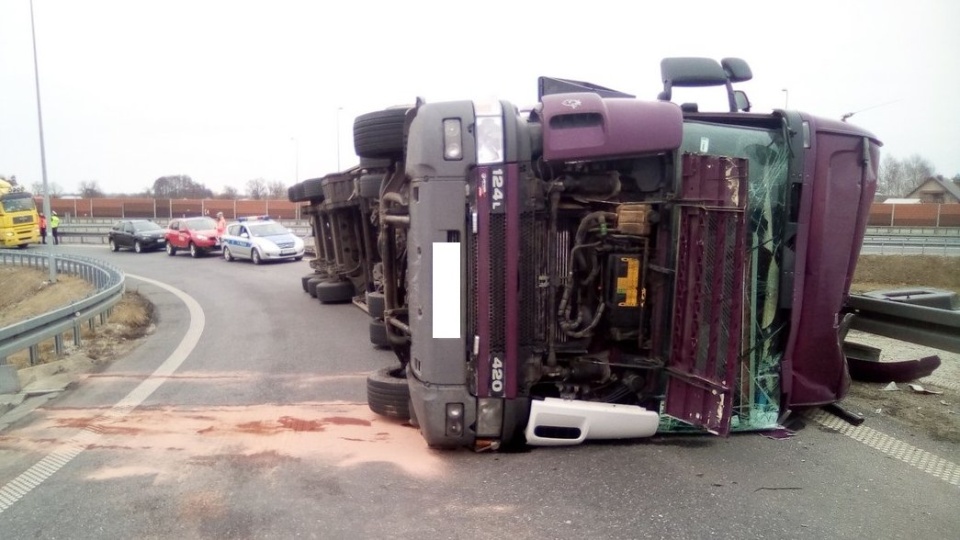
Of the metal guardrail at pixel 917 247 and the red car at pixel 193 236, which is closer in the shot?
the metal guardrail at pixel 917 247

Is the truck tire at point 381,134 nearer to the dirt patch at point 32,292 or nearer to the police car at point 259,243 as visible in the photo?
the dirt patch at point 32,292

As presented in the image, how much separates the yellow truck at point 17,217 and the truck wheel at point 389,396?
114ft

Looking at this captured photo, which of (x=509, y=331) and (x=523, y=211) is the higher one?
(x=523, y=211)

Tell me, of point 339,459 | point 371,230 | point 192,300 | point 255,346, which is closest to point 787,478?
point 339,459

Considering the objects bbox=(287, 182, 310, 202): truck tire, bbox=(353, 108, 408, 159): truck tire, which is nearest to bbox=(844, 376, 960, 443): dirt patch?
bbox=(353, 108, 408, 159): truck tire

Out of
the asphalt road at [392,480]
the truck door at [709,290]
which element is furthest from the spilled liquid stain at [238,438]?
the truck door at [709,290]

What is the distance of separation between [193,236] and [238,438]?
23.5 m

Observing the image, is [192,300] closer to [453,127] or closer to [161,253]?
[453,127]

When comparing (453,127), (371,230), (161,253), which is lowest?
(161,253)

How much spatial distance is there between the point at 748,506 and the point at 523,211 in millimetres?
2113

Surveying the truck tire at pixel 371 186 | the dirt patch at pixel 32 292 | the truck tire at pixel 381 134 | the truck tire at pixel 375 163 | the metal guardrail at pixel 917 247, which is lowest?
the dirt patch at pixel 32 292

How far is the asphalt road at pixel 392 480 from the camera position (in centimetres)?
344

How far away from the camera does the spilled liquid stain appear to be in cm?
436

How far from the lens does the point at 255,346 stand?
349 inches
